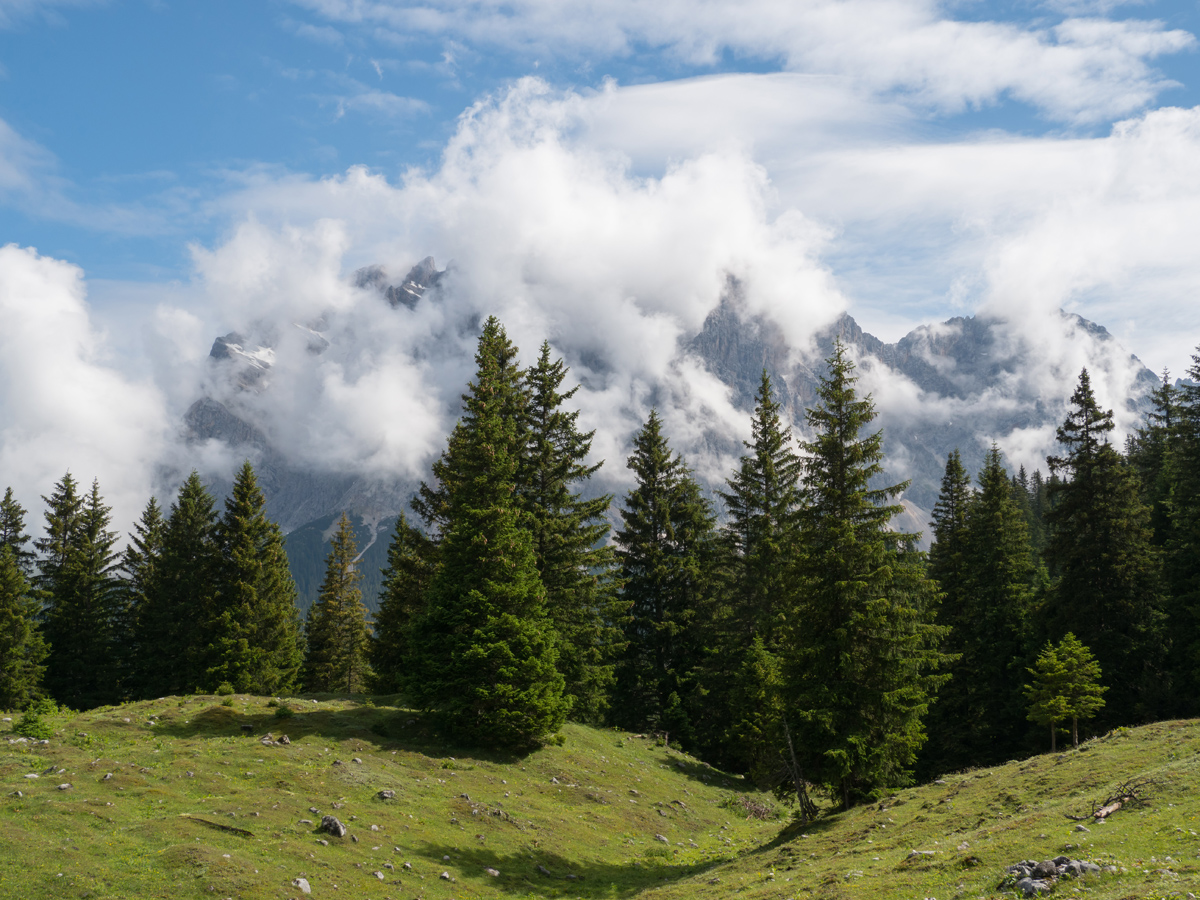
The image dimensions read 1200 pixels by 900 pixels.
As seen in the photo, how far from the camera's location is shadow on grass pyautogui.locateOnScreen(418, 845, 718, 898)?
64.1 ft

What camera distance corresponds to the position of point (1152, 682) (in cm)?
3644

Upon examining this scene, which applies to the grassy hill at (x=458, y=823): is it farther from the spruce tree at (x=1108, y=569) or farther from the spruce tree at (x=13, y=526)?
the spruce tree at (x=13, y=526)

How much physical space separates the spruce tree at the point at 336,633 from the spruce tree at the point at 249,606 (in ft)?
53.3

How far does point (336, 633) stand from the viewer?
69.0 m

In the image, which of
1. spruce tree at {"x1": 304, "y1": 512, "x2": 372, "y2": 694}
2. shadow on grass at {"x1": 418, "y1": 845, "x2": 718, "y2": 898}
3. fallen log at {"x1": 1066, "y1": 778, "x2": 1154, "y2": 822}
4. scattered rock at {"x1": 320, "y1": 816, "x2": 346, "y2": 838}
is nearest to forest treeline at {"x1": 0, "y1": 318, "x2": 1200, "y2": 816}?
shadow on grass at {"x1": 418, "y1": 845, "x2": 718, "y2": 898}

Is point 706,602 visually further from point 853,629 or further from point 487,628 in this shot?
point 853,629

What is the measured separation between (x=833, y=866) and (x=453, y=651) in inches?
729

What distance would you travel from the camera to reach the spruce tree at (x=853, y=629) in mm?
24156

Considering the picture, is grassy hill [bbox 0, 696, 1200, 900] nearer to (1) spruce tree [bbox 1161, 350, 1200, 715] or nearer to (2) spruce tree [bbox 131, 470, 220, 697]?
(1) spruce tree [bbox 1161, 350, 1200, 715]

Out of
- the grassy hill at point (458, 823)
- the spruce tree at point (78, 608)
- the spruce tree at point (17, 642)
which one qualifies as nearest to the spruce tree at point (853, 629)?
the grassy hill at point (458, 823)

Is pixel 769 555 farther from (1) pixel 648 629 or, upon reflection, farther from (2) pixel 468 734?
(2) pixel 468 734

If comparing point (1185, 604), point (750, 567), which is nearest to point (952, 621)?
point (1185, 604)

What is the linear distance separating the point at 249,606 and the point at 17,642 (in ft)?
54.1

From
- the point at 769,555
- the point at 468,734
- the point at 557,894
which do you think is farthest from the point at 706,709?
the point at 557,894
